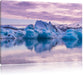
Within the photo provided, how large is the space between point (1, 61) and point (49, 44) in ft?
5.27

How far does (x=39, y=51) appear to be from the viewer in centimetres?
627

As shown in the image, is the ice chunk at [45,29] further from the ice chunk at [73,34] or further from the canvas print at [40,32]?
the ice chunk at [73,34]

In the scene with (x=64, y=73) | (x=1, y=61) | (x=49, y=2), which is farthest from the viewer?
(x=49, y=2)

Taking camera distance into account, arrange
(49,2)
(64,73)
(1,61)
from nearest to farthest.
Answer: (64,73)
(1,61)
(49,2)

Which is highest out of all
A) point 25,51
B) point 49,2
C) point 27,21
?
point 49,2

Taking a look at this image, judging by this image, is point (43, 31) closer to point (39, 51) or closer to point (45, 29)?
point (45, 29)

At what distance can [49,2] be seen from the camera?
6391 millimetres

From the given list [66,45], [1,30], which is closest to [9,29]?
[1,30]

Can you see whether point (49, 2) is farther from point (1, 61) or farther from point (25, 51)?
point (1, 61)

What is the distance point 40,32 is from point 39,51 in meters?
0.61

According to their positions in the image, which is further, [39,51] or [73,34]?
[73,34]

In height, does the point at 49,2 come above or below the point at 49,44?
above

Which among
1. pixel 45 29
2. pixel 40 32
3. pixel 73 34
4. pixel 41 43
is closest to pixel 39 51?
pixel 41 43

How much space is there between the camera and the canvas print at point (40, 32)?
19.9 ft
